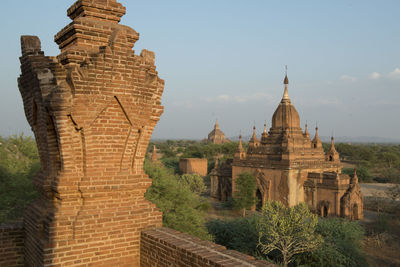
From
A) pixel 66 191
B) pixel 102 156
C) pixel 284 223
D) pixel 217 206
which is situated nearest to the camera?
pixel 66 191

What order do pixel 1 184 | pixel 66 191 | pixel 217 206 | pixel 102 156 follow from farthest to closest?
pixel 217 206 → pixel 1 184 → pixel 102 156 → pixel 66 191

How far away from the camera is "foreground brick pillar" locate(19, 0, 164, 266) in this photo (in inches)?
168

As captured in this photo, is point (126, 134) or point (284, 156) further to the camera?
point (284, 156)

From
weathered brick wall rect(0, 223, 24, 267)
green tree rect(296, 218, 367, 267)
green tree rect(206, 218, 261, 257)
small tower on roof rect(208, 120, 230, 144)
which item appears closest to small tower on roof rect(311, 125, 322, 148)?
green tree rect(296, 218, 367, 267)

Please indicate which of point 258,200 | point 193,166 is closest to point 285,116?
point 258,200

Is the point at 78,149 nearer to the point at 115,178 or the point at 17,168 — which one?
the point at 115,178

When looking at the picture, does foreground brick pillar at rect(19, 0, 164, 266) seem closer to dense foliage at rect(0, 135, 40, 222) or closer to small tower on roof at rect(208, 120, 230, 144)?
dense foliage at rect(0, 135, 40, 222)

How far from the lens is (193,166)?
48844 millimetres

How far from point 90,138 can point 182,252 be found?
1.89 metres

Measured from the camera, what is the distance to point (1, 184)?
1488cm

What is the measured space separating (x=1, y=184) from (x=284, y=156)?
67.5 feet

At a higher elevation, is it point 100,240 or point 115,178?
point 115,178

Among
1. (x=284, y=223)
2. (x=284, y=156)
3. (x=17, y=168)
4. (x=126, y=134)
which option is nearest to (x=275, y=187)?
(x=284, y=156)

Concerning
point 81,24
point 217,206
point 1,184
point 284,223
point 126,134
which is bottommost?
point 217,206
